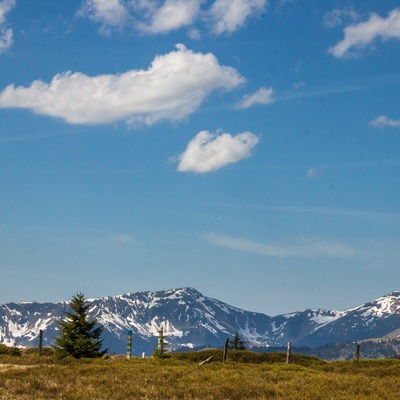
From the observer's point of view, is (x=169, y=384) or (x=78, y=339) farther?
(x=78, y=339)

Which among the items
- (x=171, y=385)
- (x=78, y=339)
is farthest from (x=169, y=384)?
(x=78, y=339)

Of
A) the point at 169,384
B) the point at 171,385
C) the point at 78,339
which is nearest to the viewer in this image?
the point at 171,385

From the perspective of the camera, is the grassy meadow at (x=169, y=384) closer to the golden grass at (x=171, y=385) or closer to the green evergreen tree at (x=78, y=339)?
the golden grass at (x=171, y=385)

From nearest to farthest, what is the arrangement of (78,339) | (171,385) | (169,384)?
1. (171,385)
2. (169,384)
3. (78,339)

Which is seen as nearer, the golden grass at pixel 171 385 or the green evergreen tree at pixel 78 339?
the golden grass at pixel 171 385

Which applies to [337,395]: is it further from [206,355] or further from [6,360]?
[206,355]

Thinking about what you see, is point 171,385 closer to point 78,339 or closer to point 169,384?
point 169,384

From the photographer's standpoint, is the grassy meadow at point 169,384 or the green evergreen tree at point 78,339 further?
the green evergreen tree at point 78,339

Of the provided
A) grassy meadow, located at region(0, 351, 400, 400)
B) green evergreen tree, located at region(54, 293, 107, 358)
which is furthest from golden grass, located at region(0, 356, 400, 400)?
green evergreen tree, located at region(54, 293, 107, 358)

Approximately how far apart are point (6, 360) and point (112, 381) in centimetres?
1609

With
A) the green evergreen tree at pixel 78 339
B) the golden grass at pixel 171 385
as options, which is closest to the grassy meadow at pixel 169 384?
the golden grass at pixel 171 385

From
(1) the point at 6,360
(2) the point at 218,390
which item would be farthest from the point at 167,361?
(2) the point at 218,390

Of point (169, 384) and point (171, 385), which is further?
point (169, 384)

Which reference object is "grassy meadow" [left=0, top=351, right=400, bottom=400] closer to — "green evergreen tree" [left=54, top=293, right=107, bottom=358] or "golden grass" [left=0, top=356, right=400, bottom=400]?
"golden grass" [left=0, top=356, right=400, bottom=400]
